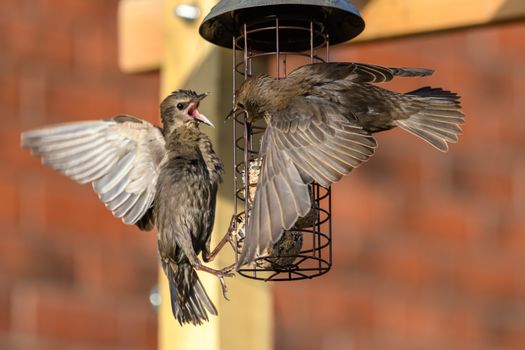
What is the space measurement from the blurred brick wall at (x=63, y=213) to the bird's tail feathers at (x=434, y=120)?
4.19 ft

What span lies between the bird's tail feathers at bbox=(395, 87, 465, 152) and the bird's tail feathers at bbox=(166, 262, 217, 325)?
2.39 ft

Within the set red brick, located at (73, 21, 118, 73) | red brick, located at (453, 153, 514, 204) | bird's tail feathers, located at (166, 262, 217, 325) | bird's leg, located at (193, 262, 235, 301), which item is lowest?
bird's tail feathers, located at (166, 262, 217, 325)

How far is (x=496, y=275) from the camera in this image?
727 centimetres

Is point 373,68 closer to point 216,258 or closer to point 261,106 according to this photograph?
point 261,106

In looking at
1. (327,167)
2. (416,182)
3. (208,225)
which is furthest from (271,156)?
(416,182)

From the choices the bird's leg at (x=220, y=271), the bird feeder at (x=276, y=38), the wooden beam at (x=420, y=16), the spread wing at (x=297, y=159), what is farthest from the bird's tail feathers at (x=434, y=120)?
the bird's leg at (x=220, y=271)

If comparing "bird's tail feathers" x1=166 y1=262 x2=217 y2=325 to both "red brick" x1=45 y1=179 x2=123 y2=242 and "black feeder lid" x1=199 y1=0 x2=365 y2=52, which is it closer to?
"black feeder lid" x1=199 y1=0 x2=365 y2=52

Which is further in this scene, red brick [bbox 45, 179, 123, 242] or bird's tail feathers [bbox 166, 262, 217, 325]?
red brick [bbox 45, 179, 123, 242]

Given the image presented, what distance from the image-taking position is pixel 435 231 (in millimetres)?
7105

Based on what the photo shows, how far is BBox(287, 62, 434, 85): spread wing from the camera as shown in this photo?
4367mm

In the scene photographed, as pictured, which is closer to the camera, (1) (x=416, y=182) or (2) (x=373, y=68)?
(2) (x=373, y=68)

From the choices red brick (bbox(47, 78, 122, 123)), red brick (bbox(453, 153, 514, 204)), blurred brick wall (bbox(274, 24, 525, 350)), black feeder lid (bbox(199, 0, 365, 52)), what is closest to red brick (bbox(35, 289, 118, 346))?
red brick (bbox(47, 78, 122, 123))

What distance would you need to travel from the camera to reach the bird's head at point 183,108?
4613 mm

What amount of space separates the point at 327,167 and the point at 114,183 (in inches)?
31.5
